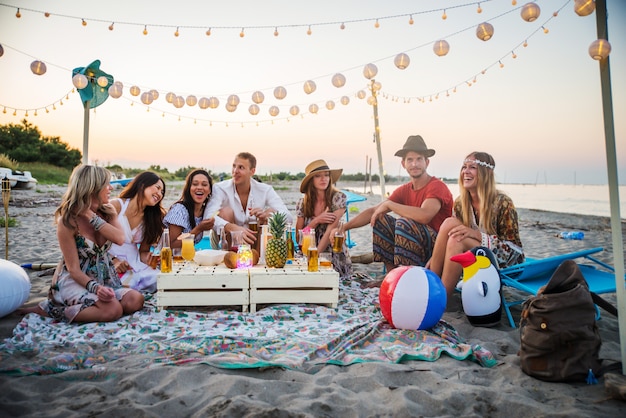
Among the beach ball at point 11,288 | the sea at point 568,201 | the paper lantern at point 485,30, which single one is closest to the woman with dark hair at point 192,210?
the beach ball at point 11,288

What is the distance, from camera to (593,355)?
227 centimetres

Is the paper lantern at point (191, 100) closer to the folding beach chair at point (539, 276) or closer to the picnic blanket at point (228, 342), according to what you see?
the picnic blanket at point (228, 342)

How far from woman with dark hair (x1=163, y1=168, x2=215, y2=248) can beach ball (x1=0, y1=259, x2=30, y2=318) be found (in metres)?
1.43

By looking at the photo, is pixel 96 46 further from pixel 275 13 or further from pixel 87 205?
pixel 87 205

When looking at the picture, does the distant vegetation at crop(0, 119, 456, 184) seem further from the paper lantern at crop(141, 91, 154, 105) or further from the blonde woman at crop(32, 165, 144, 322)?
the blonde woman at crop(32, 165, 144, 322)

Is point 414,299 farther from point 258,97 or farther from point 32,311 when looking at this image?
point 258,97

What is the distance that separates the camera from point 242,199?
4996 millimetres

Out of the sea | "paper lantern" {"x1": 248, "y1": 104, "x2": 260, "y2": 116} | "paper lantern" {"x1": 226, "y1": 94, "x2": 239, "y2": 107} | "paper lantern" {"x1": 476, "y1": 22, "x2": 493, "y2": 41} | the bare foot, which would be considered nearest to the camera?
the bare foot

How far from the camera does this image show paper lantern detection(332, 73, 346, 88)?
6383mm

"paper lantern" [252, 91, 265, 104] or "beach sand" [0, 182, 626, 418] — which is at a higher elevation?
"paper lantern" [252, 91, 265, 104]

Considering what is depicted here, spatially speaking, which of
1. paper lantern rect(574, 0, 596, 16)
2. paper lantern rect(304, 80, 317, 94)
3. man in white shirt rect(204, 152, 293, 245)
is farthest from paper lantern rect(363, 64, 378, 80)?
paper lantern rect(574, 0, 596, 16)

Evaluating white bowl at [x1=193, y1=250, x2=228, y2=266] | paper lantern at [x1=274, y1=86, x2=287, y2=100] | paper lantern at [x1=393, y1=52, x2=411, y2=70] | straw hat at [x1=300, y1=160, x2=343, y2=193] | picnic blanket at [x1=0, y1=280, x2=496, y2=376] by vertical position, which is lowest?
picnic blanket at [x1=0, y1=280, x2=496, y2=376]

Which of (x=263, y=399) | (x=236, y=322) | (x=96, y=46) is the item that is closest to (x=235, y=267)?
(x=236, y=322)

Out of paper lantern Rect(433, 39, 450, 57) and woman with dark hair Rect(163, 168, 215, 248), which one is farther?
paper lantern Rect(433, 39, 450, 57)
